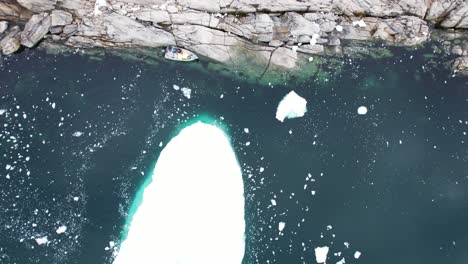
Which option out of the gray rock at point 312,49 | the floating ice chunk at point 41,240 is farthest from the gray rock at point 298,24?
the floating ice chunk at point 41,240

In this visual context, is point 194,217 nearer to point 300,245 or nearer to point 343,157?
point 300,245

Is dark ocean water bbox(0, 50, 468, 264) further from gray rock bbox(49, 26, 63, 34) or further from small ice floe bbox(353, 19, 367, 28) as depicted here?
small ice floe bbox(353, 19, 367, 28)

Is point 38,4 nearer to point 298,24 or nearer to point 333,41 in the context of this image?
point 298,24

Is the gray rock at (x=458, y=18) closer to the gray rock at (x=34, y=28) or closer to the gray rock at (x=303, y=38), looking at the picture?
the gray rock at (x=303, y=38)

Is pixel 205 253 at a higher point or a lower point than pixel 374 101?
lower

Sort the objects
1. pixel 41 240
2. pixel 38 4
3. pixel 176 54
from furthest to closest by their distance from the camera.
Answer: pixel 176 54
pixel 38 4
pixel 41 240

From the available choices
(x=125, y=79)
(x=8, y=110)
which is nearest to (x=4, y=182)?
(x=8, y=110)

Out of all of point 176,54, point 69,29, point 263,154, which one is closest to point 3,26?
point 69,29
